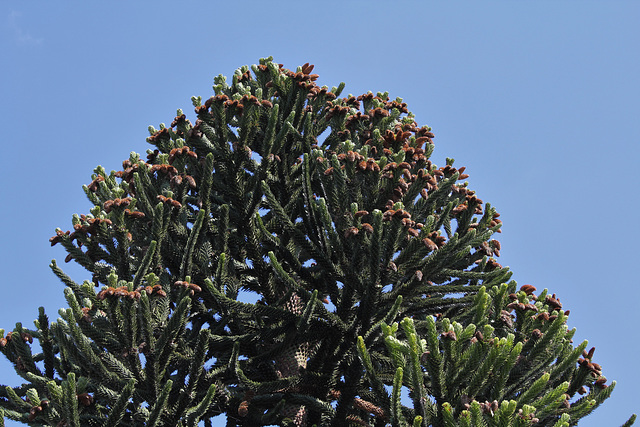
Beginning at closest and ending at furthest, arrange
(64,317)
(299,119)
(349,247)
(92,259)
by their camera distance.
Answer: (64,317)
(349,247)
(92,259)
(299,119)

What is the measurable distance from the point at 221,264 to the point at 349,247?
1321 mm

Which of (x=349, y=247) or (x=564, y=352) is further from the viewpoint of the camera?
(x=349, y=247)

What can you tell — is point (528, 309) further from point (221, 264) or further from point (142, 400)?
point (142, 400)

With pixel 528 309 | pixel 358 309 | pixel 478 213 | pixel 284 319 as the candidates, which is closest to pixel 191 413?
pixel 284 319

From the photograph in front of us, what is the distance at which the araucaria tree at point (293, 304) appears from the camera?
538cm

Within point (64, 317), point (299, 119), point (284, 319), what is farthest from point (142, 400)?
point (299, 119)

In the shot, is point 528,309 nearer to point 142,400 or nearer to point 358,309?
point 358,309

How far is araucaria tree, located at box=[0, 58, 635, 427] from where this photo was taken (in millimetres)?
5375

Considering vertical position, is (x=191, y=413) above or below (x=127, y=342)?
below

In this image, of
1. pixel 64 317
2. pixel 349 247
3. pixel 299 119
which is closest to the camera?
pixel 64 317

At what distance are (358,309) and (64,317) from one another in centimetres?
290

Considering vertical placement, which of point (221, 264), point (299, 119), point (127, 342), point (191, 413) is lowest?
point (191, 413)

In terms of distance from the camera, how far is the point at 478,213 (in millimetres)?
7738

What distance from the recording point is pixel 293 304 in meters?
7.80
